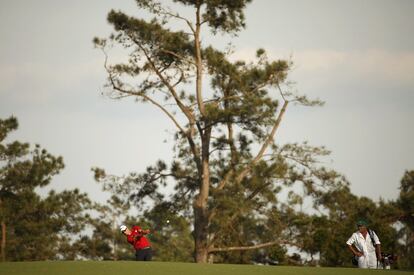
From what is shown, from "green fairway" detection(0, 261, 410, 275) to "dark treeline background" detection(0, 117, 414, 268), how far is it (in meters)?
21.6

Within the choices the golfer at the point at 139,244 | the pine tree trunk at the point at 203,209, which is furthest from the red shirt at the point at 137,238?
the pine tree trunk at the point at 203,209

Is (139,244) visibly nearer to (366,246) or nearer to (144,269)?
(144,269)

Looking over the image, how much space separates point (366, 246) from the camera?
15.8 metres

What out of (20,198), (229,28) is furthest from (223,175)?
(20,198)

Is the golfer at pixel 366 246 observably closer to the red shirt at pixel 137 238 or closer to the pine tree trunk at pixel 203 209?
the red shirt at pixel 137 238

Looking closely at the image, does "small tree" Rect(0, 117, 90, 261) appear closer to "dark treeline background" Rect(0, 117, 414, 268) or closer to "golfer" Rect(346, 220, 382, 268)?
"dark treeline background" Rect(0, 117, 414, 268)

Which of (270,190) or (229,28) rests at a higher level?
(229,28)

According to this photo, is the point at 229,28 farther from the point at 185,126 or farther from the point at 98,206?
the point at 98,206

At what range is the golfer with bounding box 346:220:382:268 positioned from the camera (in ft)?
51.7

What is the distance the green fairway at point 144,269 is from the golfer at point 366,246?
2.17ft

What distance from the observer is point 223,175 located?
3850cm

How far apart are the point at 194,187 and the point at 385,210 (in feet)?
34.1

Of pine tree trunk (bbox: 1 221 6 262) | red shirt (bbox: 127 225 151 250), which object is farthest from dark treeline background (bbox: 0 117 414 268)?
red shirt (bbox: 127 225 151 250)

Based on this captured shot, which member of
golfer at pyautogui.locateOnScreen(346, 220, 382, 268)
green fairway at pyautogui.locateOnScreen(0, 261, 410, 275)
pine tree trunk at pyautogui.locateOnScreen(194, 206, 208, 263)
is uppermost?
pine tree trunk at pyautogui.locateOnScreen(194, 206, 208, 263)
